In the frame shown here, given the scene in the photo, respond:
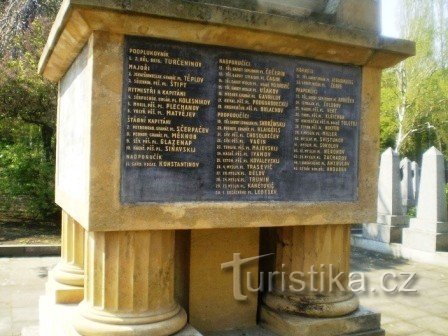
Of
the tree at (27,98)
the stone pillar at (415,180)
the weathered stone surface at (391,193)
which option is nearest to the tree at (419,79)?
the stone pillar at (415,180)

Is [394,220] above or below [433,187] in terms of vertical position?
below

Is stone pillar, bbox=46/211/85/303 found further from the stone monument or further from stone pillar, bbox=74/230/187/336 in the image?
stone pillar, bbox=74/230/187/336

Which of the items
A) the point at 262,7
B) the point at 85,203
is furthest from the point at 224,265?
the point at 262,7

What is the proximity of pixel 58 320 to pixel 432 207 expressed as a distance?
9.77 metres

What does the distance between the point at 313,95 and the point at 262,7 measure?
93 cm

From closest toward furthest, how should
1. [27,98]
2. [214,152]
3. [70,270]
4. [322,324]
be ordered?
[214,152] < [322,324] < [70,270] < [27,98]

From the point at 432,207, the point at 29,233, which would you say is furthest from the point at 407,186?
the point at 29,233

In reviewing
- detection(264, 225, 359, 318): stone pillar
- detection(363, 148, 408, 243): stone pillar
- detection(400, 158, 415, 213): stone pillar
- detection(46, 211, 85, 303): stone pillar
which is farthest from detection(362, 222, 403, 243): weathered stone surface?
detection(46, 211, 85, 303): stone pillar

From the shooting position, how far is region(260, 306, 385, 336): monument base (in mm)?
4258

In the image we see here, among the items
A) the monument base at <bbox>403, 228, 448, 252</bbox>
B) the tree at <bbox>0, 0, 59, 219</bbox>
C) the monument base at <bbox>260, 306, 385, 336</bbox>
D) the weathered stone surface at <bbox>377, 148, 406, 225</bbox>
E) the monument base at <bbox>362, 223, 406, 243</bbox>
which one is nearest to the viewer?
the monument base at <bbox>260, 306, 385, 336</bbox>

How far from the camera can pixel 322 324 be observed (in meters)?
4.30

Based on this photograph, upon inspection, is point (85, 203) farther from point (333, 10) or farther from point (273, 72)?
point (333, 10)

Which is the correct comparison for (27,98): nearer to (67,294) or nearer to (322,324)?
(67,294)

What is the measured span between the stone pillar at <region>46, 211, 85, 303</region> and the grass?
6.62 metres
